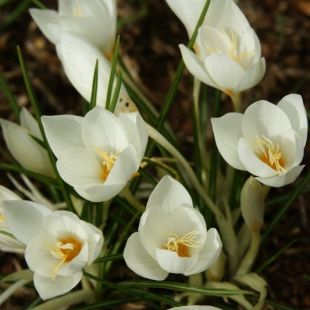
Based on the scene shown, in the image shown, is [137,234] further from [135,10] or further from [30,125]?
[135,10]

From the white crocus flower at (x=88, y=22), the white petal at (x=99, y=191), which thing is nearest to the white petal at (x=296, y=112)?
the white petal at (x=99, y=191)

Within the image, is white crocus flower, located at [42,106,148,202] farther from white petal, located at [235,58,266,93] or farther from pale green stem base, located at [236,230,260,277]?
pale green stem base, located at [236,230,260,277]

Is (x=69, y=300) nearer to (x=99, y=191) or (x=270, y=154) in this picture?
(x=99, y=191)

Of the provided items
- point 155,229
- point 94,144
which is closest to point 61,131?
point 94,144

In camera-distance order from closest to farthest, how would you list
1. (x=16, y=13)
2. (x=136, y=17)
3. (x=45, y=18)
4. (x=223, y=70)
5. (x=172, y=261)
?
(x=172, y=261) < (x=223, y=70) < (x=45, y=18) < (x=16, y=13) < (x=136, y=17)

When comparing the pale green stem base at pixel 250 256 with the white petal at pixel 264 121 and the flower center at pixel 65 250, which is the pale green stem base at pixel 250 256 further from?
the flower center at pixel 65 250

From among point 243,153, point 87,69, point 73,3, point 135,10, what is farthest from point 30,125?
point 135,10
